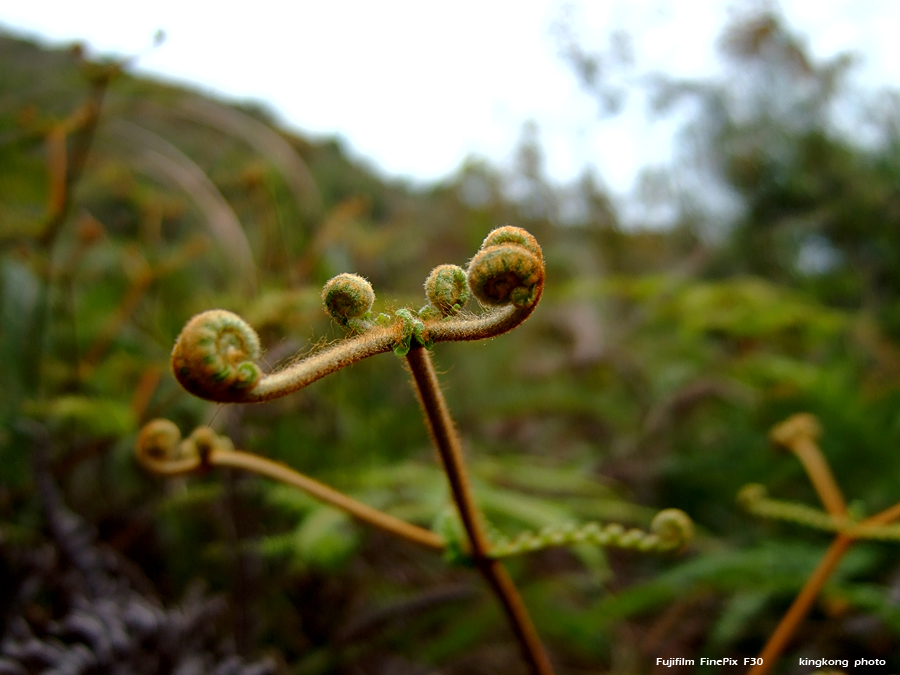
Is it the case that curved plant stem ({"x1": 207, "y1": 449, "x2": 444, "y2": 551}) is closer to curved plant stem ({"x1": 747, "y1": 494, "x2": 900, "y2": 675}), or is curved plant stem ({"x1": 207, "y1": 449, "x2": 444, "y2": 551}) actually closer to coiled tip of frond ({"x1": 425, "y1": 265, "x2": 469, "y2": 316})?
coiled tip of frond ({"x1": 425, "y1": 265, "x2": 469, "y2": 316})

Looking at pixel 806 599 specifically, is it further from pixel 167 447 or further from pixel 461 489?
pixel 167 447

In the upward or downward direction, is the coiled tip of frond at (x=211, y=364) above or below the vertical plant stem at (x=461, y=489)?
above

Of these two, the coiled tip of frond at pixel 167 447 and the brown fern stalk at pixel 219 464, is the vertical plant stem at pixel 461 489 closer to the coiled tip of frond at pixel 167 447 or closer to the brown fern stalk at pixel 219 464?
the brown fern stalk at pixel 219 464

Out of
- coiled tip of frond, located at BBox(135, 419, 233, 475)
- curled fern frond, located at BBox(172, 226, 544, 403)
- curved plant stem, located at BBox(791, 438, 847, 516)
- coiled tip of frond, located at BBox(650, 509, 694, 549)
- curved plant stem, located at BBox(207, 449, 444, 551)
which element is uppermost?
curled fern frond, located at BBox(172, 226, 544, 403)

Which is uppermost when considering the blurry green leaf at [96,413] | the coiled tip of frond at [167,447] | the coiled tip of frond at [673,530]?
the blurry green leaf at [96,413]

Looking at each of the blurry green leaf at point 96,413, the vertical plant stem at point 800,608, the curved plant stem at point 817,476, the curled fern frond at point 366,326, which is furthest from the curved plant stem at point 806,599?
the blurry green leaf at point 96,413

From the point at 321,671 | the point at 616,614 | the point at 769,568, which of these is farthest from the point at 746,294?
the point at 321,671

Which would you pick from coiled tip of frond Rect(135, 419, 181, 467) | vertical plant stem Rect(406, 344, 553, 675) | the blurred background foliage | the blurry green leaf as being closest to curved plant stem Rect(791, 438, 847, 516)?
the blurred background foliage

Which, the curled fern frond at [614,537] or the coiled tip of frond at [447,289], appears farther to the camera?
the curled fern frond at [614,537]
